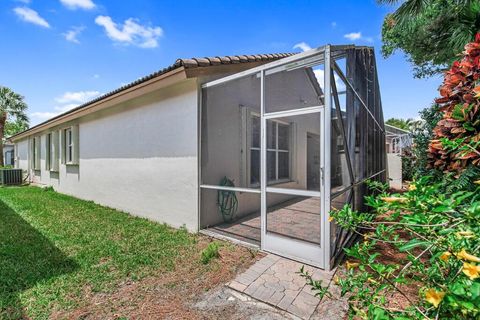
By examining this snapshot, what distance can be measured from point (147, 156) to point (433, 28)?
12.5 m

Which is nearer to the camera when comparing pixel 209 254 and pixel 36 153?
pixel 209 254

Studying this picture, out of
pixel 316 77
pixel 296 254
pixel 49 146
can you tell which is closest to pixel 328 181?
pixel 296 254

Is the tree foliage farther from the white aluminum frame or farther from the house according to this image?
the white aluminum frame

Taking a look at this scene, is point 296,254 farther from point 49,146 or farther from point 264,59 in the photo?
point 49,146

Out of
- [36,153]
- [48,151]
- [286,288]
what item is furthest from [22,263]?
[36,153]

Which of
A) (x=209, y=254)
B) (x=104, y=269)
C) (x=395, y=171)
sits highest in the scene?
(x=395, y=171)

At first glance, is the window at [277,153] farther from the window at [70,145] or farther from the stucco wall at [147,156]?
the window at [70,145]

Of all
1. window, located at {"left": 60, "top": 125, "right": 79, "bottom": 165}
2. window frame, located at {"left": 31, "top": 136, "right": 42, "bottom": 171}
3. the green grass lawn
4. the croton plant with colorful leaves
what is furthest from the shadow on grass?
window frame, located at {"left": 31, "top": 136, "right": 42, "bottom": 171}

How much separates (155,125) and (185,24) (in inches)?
144

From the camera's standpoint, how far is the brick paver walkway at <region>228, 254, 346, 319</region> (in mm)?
2557

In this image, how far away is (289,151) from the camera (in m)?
4.27

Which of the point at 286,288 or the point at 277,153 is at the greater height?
the point at 277,153

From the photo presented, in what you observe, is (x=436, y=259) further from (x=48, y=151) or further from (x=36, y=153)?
(x=36, y=153)

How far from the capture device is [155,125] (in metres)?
5.91
